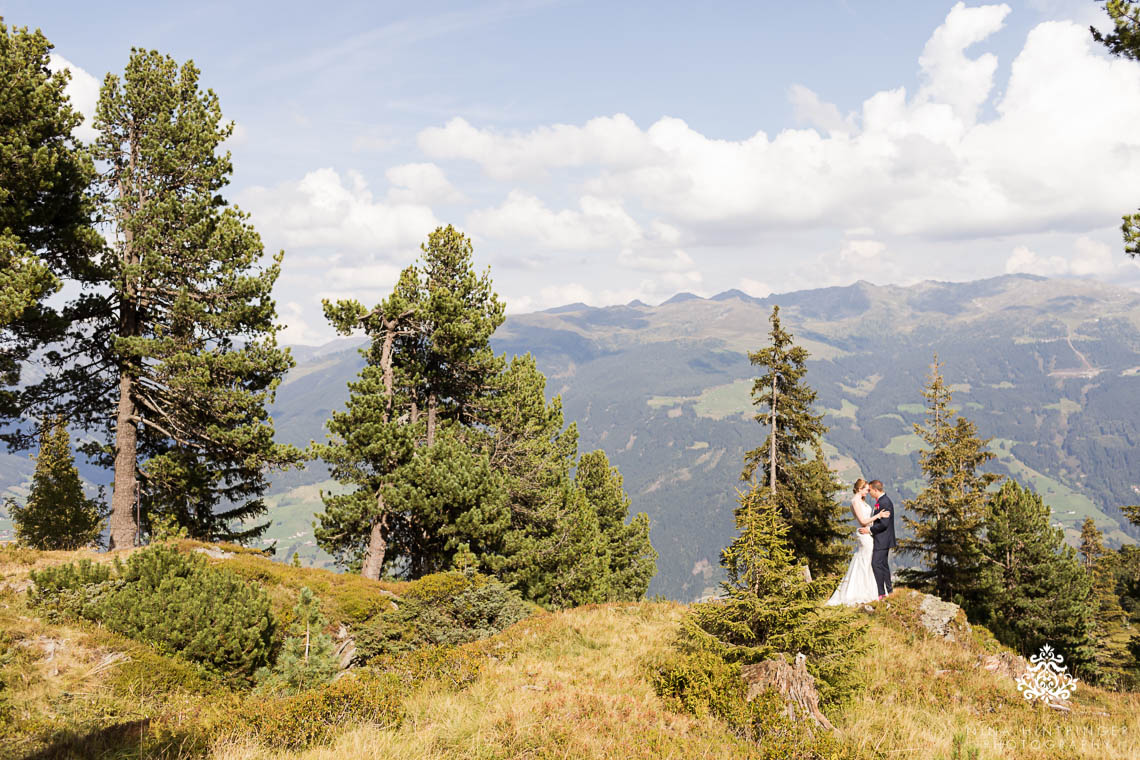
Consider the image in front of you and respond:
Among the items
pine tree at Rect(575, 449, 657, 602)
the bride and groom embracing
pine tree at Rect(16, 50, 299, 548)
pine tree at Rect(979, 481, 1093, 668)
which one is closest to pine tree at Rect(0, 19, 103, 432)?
pine tree at Rect(16, 50, 299, 548)

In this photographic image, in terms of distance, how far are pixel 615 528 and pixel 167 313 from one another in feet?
107

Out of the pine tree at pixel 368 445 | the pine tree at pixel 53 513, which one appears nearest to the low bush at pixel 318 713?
the pine tree at pixel 368 445

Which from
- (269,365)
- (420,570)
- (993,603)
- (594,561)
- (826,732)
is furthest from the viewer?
(594,561)

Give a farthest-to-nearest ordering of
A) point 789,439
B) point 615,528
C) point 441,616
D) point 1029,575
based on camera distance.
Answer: point 615,528 < point 789,439 < point 1029,575 < point 441,616

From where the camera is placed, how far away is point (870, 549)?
563 inches

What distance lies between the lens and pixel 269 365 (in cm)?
1964

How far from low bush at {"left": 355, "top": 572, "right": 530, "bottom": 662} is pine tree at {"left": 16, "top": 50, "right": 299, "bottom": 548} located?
824 cm

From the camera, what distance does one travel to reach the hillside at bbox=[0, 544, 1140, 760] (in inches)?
240

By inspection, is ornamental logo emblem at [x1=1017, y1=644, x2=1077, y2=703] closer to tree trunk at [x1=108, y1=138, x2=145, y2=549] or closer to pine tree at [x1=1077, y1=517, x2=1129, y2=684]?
tree trunk at [x1=108, y1=138, x2=145, y2=549]

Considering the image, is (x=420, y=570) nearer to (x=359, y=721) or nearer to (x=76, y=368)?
(x=76, y=368)

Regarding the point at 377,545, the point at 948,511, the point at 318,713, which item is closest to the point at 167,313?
the point at 377,545

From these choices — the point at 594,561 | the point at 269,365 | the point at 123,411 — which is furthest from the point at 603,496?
the point at 123,411

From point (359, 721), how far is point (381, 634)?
6.13 m

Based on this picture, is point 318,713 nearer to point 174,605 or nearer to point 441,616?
point 174,605
